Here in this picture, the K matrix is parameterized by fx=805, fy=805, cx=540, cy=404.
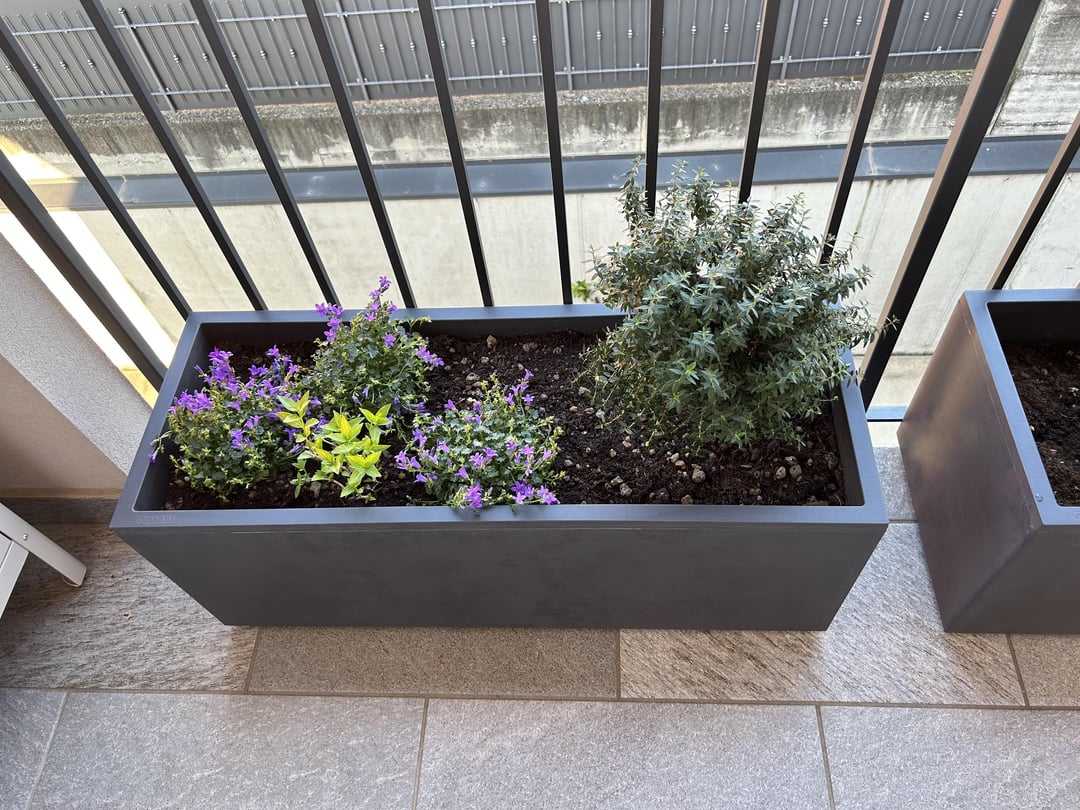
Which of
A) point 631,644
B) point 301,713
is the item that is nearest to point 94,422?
point 301,713

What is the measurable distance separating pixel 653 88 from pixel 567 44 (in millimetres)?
4061

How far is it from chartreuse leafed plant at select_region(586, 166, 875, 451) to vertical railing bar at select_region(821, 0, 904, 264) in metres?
0.11

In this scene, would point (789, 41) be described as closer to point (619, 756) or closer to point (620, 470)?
point (620, 470)

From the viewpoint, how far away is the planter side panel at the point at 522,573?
1392 mm

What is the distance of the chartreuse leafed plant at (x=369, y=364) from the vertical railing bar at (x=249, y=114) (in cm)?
17

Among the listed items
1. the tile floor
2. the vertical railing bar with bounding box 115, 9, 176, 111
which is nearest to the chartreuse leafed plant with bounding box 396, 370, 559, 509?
the tile floor

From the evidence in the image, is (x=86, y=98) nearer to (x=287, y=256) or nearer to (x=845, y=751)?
(x=287, y=256)

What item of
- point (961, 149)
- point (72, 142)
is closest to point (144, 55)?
point (72, 142)

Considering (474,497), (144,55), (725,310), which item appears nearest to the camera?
(725,310)

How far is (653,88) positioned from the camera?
1357 millimetres

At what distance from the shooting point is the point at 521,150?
574cm

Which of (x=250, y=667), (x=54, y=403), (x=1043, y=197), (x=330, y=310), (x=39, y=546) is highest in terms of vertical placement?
(x=1043, y=197)

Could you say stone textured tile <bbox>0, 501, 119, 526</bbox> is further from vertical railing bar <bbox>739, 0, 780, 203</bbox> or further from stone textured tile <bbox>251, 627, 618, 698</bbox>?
vertical railing bar <bbox>739, 0, 780, 203</bbox>

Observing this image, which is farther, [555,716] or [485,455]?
[555,716]
